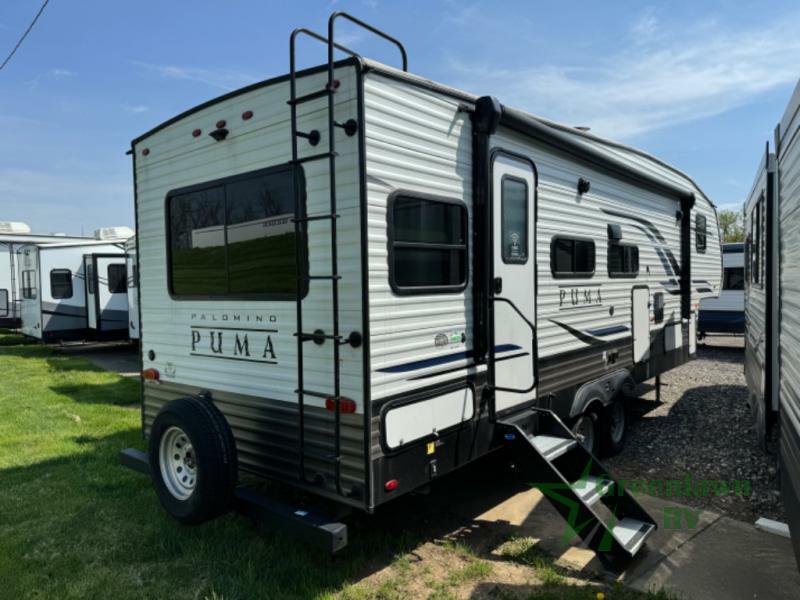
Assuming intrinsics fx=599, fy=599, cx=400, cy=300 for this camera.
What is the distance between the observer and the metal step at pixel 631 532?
3.90 metres

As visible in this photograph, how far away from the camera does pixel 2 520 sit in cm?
472

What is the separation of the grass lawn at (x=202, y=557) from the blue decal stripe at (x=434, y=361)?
1364 mm

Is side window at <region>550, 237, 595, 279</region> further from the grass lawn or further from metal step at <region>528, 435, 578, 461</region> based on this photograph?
the grass lawn

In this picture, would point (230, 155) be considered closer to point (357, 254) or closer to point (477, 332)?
point (357, 254)

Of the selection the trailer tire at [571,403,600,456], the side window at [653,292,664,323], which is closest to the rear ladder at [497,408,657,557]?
the trailer tire at [571,403,600,456]

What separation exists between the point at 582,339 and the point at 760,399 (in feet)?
5.95

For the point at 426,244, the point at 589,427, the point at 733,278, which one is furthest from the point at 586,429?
the point at 733,278

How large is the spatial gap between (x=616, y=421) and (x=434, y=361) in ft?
11.4

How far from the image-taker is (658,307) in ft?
24.4

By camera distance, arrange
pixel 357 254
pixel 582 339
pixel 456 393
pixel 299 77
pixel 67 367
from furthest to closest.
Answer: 1. pixel 67 367
2. pixel 582 339
3. pixel 456 393
4. pixel 299 77
5. pixel 357 254

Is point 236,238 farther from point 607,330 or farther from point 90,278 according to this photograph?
point 90,278

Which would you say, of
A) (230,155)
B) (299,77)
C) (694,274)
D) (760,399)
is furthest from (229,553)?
(694,274)

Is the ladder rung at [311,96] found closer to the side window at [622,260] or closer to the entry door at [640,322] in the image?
the side window at [622,260]

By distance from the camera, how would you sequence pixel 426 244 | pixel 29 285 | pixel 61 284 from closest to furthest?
1. pixel 426 244
2. pixel 61 284
3. pixel 29 285
